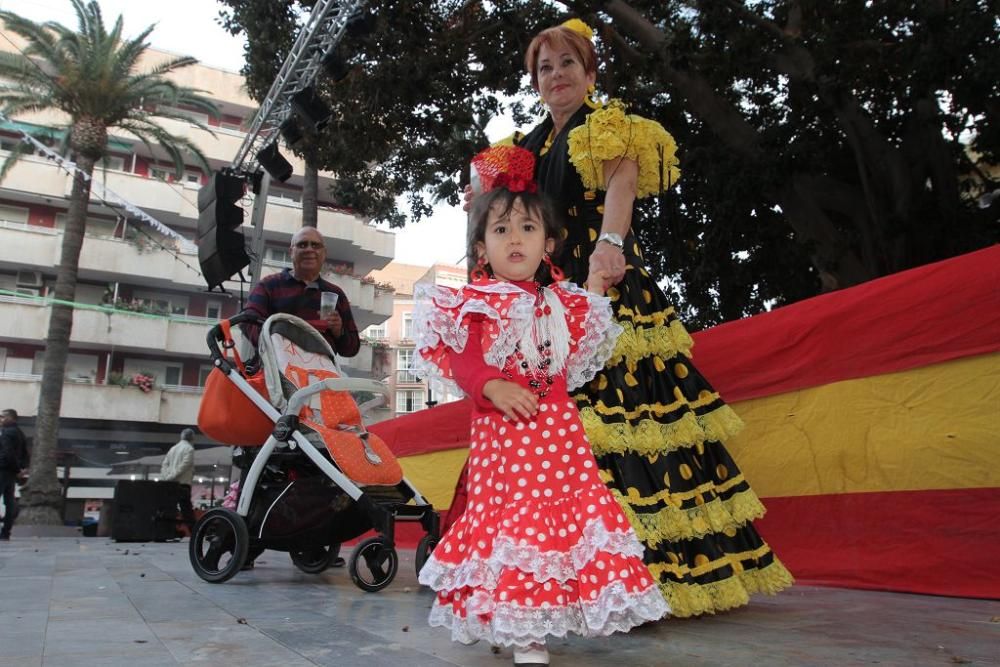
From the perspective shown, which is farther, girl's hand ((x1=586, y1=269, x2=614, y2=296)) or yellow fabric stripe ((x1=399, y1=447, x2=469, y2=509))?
yellow fabric stripe ((x1=399, y1=447, x2=469, y2=509))

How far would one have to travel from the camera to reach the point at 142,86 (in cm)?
2184

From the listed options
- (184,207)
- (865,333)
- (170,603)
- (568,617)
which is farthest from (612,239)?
(184,207)

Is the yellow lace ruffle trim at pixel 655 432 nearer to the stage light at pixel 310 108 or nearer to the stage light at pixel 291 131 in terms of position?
the stage light at pixel 310 108

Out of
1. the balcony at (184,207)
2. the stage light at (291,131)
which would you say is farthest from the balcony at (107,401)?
the stage light at (291,131)

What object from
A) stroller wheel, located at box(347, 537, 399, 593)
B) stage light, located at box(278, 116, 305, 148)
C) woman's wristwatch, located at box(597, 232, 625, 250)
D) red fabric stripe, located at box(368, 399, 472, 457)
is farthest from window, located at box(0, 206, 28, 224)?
woman's wristwatch, located at box(597, 232, 625, 250)

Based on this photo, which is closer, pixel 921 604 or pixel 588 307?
pixel 588 307

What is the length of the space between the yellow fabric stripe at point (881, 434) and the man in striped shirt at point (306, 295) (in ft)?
8.27

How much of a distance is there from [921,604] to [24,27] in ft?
78.2

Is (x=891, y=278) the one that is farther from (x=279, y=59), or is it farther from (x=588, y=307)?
(x=279, y=59)

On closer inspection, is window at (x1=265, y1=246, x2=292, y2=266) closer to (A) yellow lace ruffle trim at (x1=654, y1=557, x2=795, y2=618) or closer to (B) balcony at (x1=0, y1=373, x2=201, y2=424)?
(B) balcony at (x1=0, y1=373, x2=201, y2=424)

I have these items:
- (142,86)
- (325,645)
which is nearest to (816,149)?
(325,645)

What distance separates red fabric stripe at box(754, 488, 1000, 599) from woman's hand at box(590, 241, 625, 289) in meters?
1.84

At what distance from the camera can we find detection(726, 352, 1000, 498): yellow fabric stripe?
301 centimetres

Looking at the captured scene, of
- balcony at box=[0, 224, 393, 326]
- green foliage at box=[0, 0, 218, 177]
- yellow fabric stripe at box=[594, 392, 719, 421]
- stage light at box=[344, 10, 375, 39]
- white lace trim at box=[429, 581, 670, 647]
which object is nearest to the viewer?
white lace trim at box=[429, 581, 670, 647]
